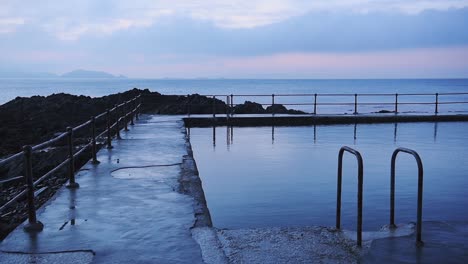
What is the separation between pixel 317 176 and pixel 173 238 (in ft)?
19.2

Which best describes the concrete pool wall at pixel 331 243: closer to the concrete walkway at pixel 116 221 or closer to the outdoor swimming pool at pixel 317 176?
the concrete walkway at pixel 116 221

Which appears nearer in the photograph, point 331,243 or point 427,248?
point 427,248

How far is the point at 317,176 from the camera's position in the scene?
10633mm

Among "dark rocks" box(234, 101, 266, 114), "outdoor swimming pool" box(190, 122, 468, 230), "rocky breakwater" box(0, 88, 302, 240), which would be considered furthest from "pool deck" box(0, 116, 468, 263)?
"dark rocks" box(234, 101, 266, 114)

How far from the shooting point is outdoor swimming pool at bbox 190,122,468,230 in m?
8.00

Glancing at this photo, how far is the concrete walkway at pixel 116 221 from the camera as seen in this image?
4.80 meters

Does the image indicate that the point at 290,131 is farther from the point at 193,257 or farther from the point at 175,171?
the point at 193,257

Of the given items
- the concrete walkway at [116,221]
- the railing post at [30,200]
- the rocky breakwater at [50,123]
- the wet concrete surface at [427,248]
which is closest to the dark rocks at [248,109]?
the rocky breakwater at [50,123]

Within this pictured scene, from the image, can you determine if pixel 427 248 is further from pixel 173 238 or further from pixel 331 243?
pixel 173 238

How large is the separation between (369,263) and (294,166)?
23.4ft

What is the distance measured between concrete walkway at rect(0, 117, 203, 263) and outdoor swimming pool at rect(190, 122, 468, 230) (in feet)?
4.00

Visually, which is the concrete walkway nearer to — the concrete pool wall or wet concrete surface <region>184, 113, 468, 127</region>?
the concrete pool wall

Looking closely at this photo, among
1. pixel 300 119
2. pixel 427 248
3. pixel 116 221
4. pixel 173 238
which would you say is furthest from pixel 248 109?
pixel 427 248

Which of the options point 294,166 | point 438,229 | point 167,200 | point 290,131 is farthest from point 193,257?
point 290,131
